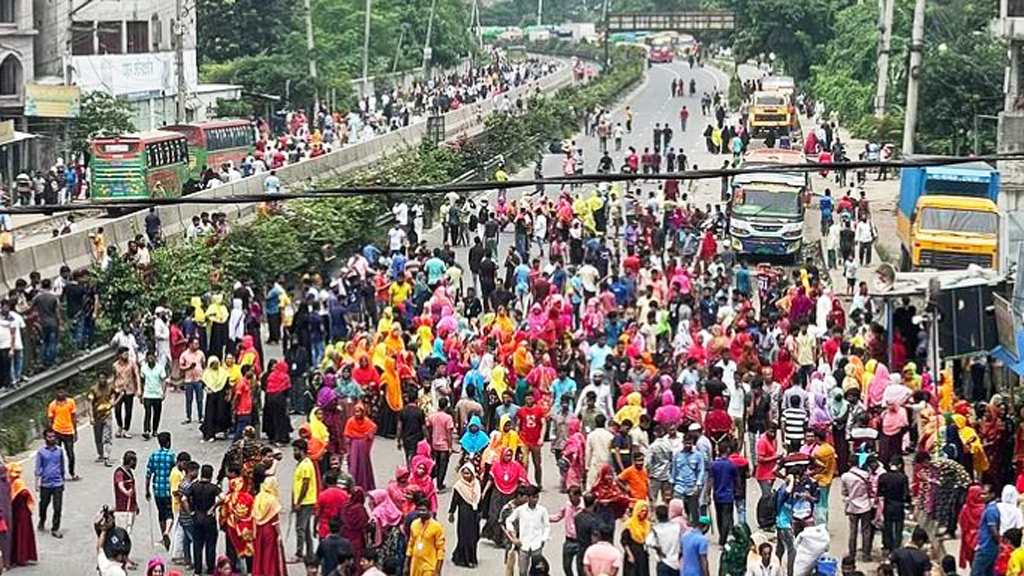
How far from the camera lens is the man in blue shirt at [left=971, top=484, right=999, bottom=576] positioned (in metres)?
18.5

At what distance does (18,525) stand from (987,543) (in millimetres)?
8591

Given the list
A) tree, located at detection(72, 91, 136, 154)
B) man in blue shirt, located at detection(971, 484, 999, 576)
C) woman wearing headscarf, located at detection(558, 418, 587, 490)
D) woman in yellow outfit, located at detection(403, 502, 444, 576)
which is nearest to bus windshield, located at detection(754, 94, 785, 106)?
tree, located at detection(72, 91, 136, 154)

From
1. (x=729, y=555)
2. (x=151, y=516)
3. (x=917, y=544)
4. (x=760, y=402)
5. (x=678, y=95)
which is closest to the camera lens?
(x=917, y=544)

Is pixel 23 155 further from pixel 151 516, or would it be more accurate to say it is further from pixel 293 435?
pixel 151 516

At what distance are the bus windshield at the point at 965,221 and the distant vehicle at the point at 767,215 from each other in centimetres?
380

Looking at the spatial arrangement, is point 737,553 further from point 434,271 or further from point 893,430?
point 434,271

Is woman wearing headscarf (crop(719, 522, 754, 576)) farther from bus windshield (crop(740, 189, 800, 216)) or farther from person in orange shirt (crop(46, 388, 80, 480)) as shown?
bus windshield (crop(740, 189, 800, 216))

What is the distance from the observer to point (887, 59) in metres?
65.4

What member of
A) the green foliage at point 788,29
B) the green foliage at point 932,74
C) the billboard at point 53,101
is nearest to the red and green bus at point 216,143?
the billboard at point 53,101

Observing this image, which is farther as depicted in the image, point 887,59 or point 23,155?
point 887,59

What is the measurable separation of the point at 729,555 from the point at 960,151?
146 ft

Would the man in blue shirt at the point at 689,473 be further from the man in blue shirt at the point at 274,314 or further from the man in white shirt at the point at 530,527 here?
the man in blue shirt at the point at 274,314

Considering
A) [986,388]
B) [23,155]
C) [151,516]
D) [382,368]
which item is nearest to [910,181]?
[986,388]

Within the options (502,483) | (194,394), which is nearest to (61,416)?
(194,394)
